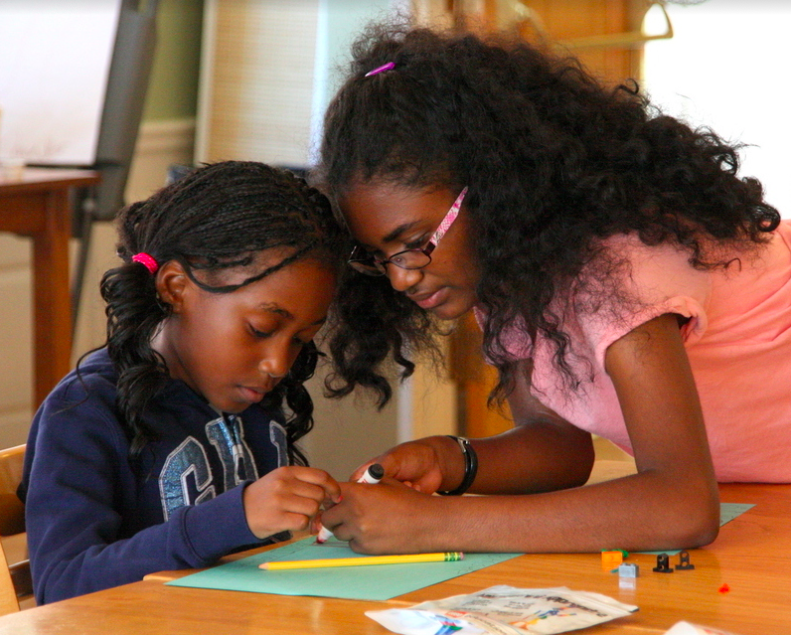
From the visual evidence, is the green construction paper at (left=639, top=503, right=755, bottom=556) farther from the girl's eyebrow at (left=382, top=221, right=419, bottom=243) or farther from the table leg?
the table leg

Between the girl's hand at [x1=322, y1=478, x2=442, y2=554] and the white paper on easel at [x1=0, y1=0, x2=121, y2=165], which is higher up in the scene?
the white paper on easel at [x1=0, y1=0, x2=121, y2=165]

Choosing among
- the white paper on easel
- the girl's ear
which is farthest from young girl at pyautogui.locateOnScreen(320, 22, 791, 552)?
the white paper on easel

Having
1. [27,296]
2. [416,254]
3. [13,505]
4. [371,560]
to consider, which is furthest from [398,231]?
[27,296]

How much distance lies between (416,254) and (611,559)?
0.46 metres

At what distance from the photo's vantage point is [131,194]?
355 cm

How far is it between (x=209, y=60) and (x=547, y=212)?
2.62 meters

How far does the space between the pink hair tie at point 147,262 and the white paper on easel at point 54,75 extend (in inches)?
74.4

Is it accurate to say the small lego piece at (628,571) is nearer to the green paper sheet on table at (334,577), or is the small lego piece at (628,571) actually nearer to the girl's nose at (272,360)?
the green paper sheet on table at (334,577)

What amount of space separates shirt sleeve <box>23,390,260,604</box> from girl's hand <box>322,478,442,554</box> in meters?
0.10

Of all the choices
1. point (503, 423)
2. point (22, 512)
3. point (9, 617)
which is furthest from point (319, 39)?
point (9, 617)

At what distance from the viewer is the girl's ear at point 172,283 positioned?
1326 mm

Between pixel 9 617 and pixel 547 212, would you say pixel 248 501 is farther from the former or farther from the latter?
pixel 547 212

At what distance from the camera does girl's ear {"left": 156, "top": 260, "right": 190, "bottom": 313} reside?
1326mm

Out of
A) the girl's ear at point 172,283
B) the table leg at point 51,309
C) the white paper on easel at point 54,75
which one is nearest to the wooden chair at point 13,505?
the girl's ear at point 172,283
